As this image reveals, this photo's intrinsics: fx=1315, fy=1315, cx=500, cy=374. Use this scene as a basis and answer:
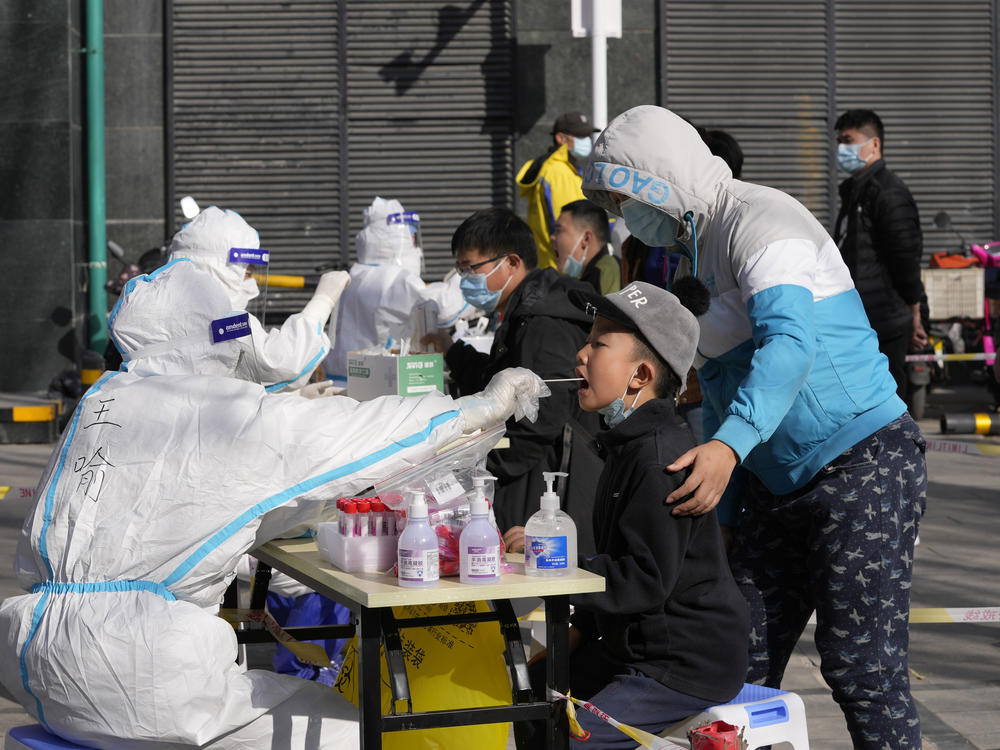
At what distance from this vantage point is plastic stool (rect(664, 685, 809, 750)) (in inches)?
122

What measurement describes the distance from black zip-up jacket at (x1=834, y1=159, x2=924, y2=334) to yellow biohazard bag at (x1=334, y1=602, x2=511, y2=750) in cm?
434

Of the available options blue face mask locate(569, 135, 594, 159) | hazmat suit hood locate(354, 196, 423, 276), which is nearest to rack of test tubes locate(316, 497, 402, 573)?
hazmat suit hood locate(354, 196, 423, 276)

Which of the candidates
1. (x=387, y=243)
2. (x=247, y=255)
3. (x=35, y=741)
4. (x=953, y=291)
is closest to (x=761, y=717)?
(x=35, y=741)

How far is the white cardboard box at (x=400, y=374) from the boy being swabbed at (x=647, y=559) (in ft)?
5.94

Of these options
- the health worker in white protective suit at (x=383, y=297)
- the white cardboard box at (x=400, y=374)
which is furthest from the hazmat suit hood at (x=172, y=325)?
the health worker in white protective suit at (x=383, y=297)

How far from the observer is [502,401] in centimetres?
340

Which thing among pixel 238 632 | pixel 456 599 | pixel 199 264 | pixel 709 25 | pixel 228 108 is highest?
pixel 709 25

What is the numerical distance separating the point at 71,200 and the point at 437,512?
391 inches

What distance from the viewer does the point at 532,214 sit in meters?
8.87

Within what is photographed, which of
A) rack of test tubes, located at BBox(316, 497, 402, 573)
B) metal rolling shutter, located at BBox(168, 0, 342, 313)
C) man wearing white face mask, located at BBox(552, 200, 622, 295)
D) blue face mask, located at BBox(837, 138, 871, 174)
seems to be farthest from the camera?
metal rolling shutter, located at BBox(168, 0, 342, 313)

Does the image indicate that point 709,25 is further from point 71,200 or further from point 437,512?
point 437,512

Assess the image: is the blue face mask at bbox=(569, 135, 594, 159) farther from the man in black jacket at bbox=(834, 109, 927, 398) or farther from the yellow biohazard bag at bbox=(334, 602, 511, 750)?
the yellow biohazard bag at bbox=(334, 602, 511, 750)

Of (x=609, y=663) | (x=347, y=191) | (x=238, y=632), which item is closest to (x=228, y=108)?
(x=347, y=191)

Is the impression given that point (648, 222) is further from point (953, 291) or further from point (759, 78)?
point (759, 78)
